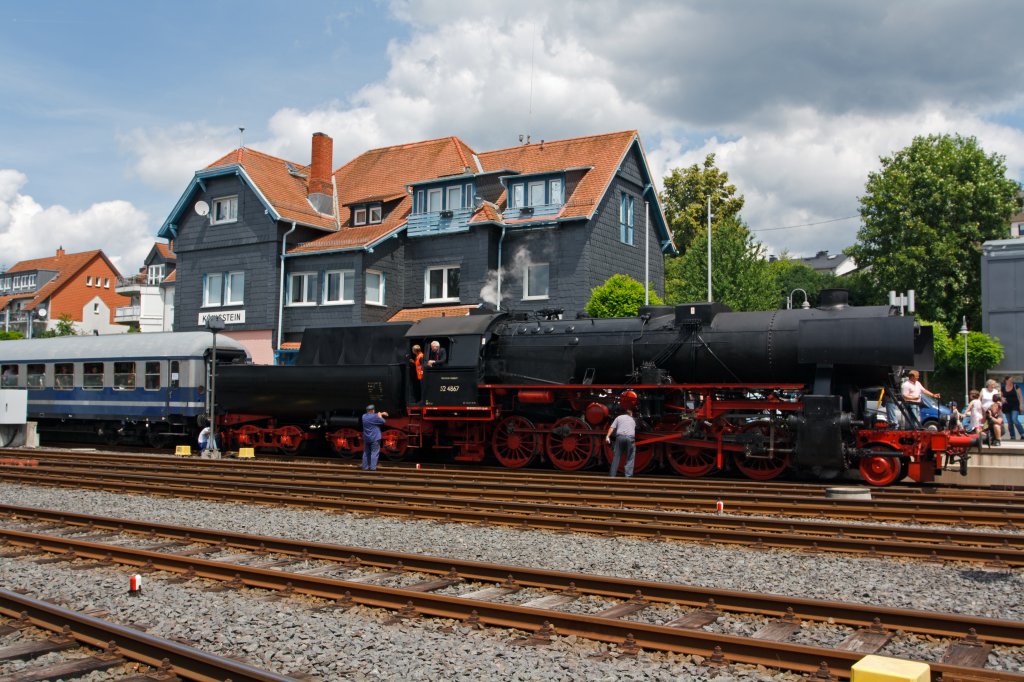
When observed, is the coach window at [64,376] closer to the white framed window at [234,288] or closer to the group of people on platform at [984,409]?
the white framed window at [234,288]

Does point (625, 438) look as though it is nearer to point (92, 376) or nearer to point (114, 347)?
point (114, 347)

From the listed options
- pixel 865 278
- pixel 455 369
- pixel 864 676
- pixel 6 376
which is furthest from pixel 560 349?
pixel 865 278

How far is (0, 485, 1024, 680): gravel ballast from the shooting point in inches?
225

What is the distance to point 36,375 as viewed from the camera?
25.8m

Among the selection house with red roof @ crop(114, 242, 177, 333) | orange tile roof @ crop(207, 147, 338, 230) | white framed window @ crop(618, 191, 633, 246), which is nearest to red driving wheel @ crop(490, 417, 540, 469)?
white framed window @ crop(618, 191, 633, 246)

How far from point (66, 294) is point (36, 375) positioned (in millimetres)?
59278

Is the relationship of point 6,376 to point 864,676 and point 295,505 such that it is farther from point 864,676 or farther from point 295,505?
point 864,676

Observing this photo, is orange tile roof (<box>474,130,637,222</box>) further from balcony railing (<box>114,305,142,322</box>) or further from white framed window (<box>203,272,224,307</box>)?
balcony railing (<box>114,305,142,322</box>)

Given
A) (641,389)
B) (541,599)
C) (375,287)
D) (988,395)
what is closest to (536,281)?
(375,287)

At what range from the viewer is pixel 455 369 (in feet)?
58.2

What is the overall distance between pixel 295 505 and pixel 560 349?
647cm

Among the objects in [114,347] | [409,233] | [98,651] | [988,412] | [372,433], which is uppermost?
[409,233]

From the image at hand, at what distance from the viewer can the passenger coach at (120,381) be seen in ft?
75.0

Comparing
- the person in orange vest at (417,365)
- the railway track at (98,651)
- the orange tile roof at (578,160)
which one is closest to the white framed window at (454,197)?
the orange tile roof at (578,160)
